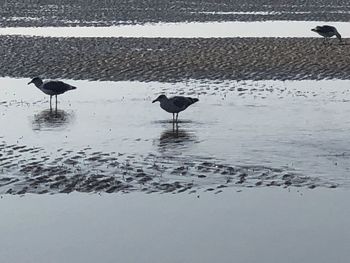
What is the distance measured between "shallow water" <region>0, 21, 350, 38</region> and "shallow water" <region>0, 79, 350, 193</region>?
16.5 meters

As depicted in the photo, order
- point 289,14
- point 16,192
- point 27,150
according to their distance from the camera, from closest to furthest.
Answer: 1. point 16,192
2. point 27,150
3. point 289,14

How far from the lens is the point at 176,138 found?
17.6 metres

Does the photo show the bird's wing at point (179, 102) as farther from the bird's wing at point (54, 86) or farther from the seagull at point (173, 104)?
the bird's wing at point (54, 86)

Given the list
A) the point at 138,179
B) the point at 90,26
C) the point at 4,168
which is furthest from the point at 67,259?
the point at 90,26

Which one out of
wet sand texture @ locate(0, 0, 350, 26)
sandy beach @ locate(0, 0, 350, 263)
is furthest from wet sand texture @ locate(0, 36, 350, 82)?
wet sand texture @ locate(0, 0, 350, 26)

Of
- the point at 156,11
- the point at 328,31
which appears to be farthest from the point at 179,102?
the point at 156,11

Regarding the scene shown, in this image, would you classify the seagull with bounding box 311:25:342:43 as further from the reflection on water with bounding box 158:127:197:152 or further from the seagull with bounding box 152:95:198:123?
the reflection on water with bounding box 158:127:197:152

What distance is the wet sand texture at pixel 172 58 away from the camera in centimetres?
2780

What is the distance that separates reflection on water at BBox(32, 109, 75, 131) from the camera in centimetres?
1889

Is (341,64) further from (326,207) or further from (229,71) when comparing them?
(326,207)

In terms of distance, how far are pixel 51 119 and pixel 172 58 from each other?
40.8ft

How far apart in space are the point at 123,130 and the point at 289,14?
38762 millimetres

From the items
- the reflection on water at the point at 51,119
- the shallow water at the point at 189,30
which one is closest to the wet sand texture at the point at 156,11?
the shallow water at the point at 189,30

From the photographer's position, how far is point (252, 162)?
50.0 feet
